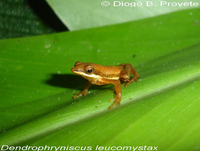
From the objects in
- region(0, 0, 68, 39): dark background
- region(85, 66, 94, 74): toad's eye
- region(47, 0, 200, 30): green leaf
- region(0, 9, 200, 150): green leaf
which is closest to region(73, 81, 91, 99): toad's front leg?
region(0, 9, 200, 150): green leaf

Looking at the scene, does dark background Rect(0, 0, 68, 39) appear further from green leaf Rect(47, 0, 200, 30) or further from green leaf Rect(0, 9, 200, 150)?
green leaf Rect(0, 9, 200, 150)

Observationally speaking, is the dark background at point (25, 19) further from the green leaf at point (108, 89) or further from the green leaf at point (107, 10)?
the green leaf at point (108, 89)

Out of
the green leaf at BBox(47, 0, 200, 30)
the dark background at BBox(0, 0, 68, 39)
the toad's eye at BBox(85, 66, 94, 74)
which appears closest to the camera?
the toad's eye at BBox(85, 66, 94, 74)

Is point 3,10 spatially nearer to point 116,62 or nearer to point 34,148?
point 116,62

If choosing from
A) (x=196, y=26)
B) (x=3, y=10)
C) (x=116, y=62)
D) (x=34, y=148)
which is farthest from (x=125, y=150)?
(x=3, y=10)

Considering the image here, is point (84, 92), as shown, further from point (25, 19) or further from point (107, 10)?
point (25, 19)

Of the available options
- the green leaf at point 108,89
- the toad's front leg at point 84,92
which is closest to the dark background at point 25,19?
the green leaf at point 108,89
